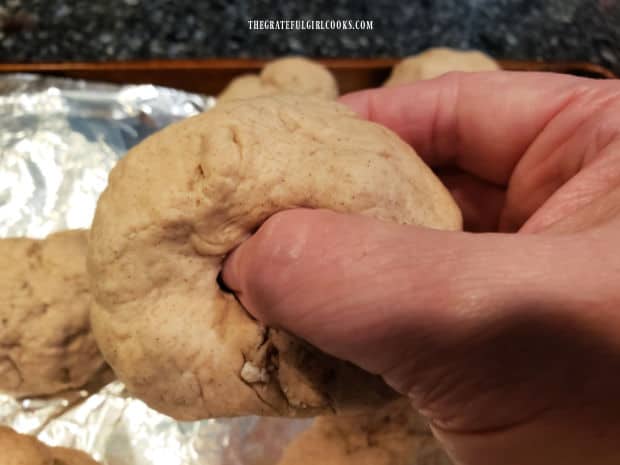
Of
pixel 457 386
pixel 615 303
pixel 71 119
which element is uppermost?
pixel 615 303

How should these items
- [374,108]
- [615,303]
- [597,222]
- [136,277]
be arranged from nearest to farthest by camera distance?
[615,303]
[597,222]
[136,277]
[374,108]

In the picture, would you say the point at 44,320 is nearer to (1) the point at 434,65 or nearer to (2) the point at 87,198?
(2) the point at 87,198

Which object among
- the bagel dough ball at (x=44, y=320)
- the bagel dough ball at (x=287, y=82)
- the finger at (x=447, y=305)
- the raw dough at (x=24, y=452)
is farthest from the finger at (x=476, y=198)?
the raw dough at (x=24, y=452)

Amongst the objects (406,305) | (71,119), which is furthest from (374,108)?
(71,119)

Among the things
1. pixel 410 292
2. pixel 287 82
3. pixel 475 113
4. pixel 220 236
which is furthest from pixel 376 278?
pixel 287 82

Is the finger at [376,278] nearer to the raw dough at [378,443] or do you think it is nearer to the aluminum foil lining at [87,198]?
the raw dough at [378,443]

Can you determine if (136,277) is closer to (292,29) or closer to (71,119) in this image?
(71,119)
